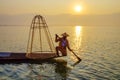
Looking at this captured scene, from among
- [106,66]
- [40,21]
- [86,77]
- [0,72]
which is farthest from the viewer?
[40,21]

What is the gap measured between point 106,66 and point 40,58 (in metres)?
6.39

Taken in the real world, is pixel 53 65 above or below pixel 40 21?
below

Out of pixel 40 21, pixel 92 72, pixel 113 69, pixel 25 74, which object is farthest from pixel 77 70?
pixel 40 21

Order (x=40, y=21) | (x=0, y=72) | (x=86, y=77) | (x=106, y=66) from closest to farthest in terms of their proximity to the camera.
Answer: (x=86, y=77) → (x=0, y=72) → (x=106, y=66) → (x=40, y=21)

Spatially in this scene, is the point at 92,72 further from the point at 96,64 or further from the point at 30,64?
the point at 30,64

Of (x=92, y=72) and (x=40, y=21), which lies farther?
(x=40, y=21)

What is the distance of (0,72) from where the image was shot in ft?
70.1

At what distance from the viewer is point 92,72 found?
21.5 meters

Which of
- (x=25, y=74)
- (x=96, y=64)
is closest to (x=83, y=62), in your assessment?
(x=96, y=64)

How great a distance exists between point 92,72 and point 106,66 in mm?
3083

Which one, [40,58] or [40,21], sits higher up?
[40,21]

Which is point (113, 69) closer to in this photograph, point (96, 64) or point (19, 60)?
point (96, 64)

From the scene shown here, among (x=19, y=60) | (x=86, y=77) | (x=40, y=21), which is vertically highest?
(x=40, y=21)

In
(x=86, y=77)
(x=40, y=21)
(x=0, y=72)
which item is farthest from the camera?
(x=40, y=21)
